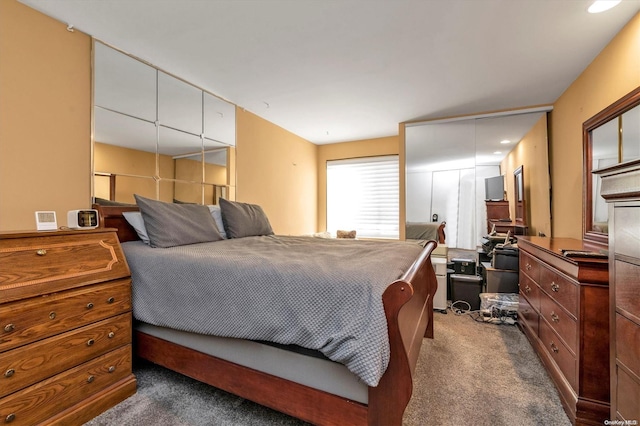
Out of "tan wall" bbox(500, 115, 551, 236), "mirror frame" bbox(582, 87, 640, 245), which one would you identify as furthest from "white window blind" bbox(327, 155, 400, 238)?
"mirror frame" bbox(582, 87, 640, 245)

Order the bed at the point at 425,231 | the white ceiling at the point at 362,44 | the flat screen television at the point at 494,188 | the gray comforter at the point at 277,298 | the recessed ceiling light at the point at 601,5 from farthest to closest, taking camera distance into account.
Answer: the bed at the point at 425,231 → the flat screen television at the point at 494,188 → the white ceiling at the point at 362,44 → the recessed ceiling light at the point at 601,5 → the gray comforter at the point at 277,298

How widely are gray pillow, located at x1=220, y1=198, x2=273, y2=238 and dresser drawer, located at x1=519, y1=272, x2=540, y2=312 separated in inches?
99.5

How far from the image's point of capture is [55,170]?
193 centimetres

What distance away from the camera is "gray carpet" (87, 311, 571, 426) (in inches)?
58.3

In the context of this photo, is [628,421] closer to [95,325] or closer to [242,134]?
[95,325]

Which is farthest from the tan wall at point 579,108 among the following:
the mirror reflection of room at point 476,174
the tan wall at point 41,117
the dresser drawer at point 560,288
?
the tan wall at point 41,117

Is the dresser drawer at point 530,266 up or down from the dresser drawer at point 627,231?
down

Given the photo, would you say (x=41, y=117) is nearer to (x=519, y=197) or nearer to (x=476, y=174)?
(x=476, y=174)

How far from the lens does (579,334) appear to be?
1.46m

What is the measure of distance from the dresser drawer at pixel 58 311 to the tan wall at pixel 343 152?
154 inches

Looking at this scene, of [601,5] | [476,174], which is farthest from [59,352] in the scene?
[476,174]

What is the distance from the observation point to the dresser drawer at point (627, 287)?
3.16ft

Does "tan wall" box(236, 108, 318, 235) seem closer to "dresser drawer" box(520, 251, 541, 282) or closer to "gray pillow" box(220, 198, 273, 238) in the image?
"gray pillow" box(220, 198, 273, 238)

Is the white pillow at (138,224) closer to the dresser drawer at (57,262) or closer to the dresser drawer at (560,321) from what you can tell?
the dresser drawer at (57,262)
